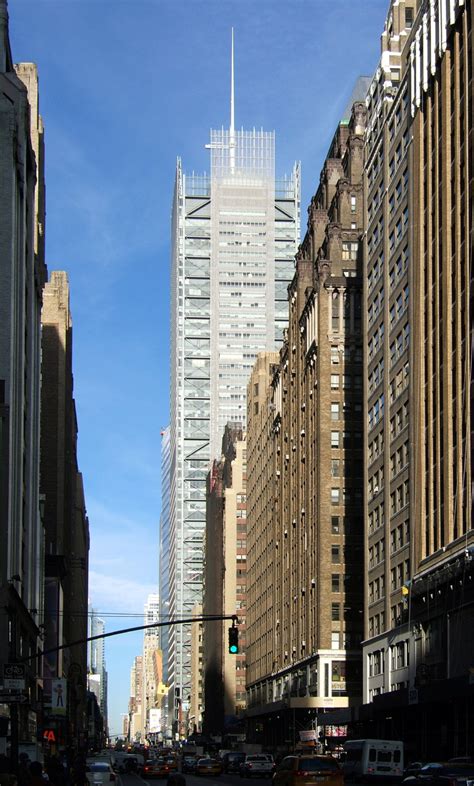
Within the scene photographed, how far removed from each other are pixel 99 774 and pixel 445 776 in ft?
52.5

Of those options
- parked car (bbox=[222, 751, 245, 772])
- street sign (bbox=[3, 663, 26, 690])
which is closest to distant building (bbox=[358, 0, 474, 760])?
parked car (bbox=[222, 751, 245, 772])

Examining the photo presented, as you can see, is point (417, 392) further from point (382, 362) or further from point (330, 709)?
point (330, 709)

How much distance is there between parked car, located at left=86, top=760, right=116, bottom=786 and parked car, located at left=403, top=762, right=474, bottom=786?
38.7 ft

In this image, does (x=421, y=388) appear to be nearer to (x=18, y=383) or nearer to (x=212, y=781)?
(x=18, y=383)

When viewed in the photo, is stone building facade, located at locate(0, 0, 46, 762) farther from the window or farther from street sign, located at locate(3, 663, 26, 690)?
the window

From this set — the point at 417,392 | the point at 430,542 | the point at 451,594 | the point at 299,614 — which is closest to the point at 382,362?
the point at 417,392

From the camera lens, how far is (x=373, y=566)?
95125 millimetres

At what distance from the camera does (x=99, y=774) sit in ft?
156

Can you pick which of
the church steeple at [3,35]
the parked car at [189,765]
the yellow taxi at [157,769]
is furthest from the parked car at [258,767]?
the church steeple at [3,35]

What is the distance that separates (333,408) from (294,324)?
67.0ft

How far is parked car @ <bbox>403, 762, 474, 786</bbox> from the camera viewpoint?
34312 millimetres

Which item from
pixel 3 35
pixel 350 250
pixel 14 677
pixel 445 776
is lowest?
pixel 445 776

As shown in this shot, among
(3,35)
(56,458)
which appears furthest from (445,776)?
(56,458)

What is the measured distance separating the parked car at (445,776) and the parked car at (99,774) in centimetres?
1180
